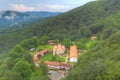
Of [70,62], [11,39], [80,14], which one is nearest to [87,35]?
[70,62]

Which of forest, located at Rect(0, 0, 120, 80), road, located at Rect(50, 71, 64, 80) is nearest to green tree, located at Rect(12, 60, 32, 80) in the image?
forest, located at Rect(0, 0, 120, 80)

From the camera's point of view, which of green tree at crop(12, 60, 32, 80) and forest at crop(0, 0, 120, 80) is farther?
green tree at crop(12, 60, 32, 80)

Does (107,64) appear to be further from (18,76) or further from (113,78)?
(18,76)

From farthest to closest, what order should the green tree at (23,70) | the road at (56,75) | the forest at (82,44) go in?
the green tree at (23,70) < the road at (56,75) < the forest at (82,44)

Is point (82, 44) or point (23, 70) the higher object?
point (23, 70)

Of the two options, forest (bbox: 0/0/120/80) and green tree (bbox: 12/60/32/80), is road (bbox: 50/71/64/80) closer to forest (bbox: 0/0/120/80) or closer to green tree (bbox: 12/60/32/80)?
forest (bbox: 0/0/120/80)

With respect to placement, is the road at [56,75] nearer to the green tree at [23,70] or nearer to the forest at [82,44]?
the forest at [82,44]

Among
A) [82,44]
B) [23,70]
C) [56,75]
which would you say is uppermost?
[23,70]

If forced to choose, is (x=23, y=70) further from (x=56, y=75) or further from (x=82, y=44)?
(x=82, y=44)

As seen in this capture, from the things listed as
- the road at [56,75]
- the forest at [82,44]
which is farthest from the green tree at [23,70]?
the road at [56,75]

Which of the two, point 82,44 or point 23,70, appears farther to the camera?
point 82,44

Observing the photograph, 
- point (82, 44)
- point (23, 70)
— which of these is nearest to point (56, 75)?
point (23, 70)

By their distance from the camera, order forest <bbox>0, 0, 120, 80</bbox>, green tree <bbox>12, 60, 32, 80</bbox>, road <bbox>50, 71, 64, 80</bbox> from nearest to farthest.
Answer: forest <bbox>0, 0, 120, 80</bbox> → road <bbox>50, 71, 64, 80</bbox> → green tree <bbox>12, 60, 32, 80</bbox>
